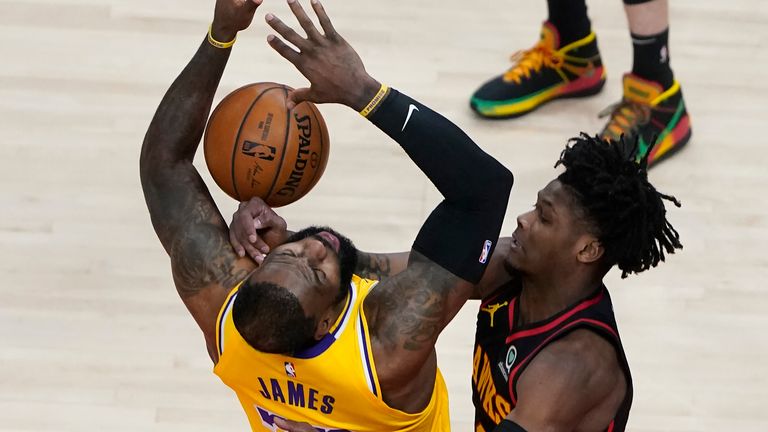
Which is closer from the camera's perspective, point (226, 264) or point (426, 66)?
point (226, 264)

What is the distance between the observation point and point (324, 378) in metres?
2.24

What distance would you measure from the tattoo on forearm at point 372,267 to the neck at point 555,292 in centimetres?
34

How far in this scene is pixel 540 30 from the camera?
5.01m

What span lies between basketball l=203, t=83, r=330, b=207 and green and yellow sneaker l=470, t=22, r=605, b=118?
204cm

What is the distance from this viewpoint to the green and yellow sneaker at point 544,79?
4.57 metres

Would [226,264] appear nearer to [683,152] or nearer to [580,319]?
[580,319]

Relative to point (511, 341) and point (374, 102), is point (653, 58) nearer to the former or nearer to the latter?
point (511, 341)

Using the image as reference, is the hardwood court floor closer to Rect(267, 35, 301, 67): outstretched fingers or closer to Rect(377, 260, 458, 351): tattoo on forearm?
Rect(377, 260, 458, 351): tattoo on forearm

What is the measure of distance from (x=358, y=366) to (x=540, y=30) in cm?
307

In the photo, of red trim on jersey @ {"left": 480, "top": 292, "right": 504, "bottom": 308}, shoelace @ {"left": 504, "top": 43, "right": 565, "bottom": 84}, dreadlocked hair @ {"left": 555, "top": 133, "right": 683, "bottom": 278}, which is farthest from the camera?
shoelace @ {"left": 504, "top": 43, "right": 565, "bottom": 84}

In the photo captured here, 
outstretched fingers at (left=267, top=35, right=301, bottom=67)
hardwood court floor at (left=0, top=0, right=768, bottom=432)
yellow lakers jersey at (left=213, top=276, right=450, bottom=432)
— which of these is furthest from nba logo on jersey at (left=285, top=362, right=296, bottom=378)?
hardwood court floor at (left=0, top=0, right=768, bottom=432)

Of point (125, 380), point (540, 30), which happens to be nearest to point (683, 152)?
point (540, 30)

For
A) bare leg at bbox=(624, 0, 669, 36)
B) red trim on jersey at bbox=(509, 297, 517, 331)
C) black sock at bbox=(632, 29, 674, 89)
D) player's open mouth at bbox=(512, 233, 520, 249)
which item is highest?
player's open mouth at bbox=(512, 233, 520, 249)

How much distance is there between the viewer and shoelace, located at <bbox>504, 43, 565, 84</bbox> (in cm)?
462
